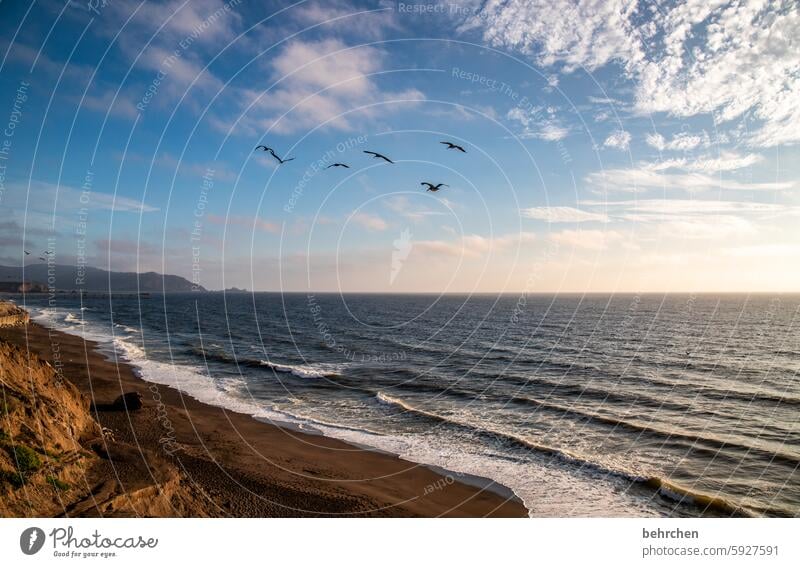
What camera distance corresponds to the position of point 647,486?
16.5m

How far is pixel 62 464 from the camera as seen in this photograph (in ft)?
30.2

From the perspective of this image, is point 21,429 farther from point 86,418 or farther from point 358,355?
point 358,355

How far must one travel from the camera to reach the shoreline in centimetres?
1341

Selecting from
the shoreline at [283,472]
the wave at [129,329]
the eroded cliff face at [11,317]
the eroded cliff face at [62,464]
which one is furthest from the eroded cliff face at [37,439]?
the eroded cliff face at [11,317]

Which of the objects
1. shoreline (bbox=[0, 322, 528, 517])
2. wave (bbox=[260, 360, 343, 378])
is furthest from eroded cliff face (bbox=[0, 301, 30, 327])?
shoreline (bbox=[0, 322, 528, 517])

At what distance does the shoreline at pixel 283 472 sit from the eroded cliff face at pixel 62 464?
0.81 metres

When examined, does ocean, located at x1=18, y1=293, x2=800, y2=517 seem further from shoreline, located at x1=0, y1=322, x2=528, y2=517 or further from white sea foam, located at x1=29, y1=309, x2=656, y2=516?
shoreline, located at x1=0, y1=322, x2=528, y2=517

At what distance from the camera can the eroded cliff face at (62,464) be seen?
27.1 ft

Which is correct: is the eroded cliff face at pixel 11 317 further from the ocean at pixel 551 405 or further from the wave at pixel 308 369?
the wave at pixel 308 369

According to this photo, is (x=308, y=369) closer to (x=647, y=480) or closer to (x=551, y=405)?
(x=551, y=405)

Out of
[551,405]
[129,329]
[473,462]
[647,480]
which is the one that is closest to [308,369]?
[551,405]

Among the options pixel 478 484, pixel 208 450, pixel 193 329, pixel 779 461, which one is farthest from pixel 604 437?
pixel 193 329

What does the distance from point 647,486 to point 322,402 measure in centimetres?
1845

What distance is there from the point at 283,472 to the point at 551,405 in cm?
1802
